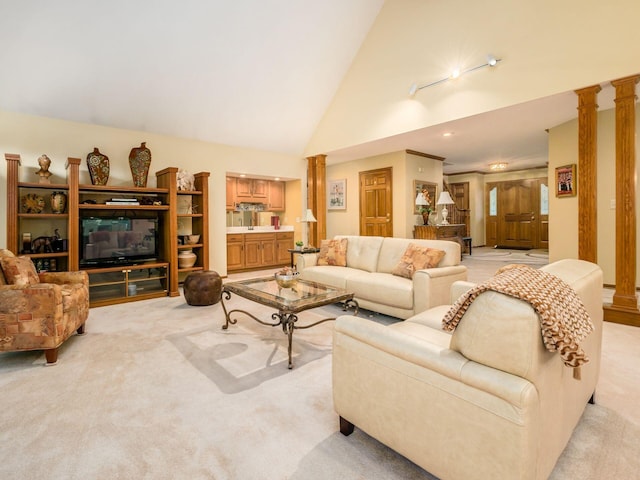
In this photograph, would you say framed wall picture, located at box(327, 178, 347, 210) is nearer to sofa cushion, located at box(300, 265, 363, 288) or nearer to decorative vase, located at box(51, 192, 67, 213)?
sofa cushion, located at box(300, 265, 363, 288)

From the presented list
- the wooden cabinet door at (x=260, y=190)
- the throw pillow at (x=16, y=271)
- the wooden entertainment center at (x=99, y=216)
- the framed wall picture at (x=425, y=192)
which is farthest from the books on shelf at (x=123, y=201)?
the framed wall picture at (x=425, y=192)

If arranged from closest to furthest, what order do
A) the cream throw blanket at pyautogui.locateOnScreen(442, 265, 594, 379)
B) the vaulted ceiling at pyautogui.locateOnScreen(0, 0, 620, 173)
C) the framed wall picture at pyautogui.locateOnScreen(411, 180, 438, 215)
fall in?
the cream throw blanket at pyautogui.locateOnScreen(442, 265, 594, 379) < the vaulted ceiling at pyautogui.locateOnScreen(0, 0, 620, 173) < the framed wall picture at pyautogui.locateOnScreen(411, 180, 438, 215)

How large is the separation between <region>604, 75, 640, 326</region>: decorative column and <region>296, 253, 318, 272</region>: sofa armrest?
3.38 meters

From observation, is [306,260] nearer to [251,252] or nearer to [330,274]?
[330,274]

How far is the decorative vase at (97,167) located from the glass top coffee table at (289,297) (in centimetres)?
274

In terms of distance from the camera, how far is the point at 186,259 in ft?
16.8

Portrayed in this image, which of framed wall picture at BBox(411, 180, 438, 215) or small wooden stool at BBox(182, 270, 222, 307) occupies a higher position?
framed wall picture at BBox(411, 180, 438, 215)

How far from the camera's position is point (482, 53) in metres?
4.22

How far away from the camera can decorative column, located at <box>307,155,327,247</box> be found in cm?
688

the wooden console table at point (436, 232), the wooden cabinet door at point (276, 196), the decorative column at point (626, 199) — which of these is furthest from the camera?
the wooden cabinet door at point (276, 196)

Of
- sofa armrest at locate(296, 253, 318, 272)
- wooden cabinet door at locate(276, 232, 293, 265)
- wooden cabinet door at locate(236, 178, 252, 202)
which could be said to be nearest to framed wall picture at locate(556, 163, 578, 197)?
sofa armrest at locate(296, 253, 318, 272)

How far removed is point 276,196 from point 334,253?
11.8 feet

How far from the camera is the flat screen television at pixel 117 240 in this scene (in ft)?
14.1

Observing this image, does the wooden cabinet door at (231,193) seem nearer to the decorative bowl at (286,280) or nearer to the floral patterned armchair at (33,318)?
the decorative bowl at (286,280)
